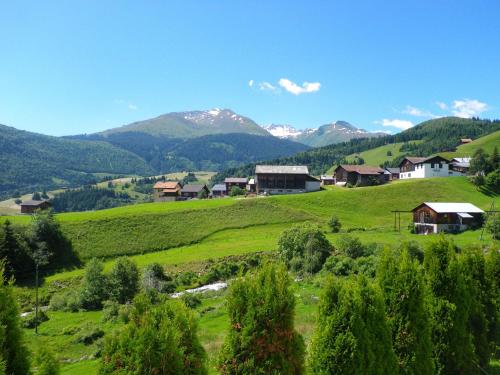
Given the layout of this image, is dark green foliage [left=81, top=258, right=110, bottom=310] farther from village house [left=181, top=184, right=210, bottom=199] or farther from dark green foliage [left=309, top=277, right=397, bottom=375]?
village house [left=181, top=184, right=210, bottom=199]

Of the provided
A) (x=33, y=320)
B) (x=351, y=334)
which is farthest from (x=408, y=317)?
(x=33, y=320)

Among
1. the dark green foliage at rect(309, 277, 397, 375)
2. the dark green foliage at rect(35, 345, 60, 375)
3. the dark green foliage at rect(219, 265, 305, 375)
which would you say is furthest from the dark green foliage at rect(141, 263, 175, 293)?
the dark green foliage at rect(35, 345, 60, 375)

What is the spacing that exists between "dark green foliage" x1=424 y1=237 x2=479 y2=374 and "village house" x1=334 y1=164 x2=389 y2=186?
106854mm

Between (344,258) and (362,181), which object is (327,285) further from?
(362,181)

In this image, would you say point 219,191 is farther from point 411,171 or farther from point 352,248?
point 352,248

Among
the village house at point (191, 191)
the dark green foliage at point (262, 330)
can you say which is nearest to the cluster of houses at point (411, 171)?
the village house at point (191, 191)

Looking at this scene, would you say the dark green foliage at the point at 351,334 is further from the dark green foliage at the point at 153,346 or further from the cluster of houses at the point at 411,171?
the cluster of houses at the point at 411,171

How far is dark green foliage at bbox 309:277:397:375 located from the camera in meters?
13.9

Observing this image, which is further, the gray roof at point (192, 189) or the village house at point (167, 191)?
the gray roof at point (192, 189)

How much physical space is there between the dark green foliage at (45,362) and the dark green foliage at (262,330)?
220 inches

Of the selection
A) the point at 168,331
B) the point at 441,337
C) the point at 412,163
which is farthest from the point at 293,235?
the point at 412,163

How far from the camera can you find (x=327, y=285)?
14.7m

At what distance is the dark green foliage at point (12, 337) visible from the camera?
432 inches

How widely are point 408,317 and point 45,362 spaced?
1334cm
